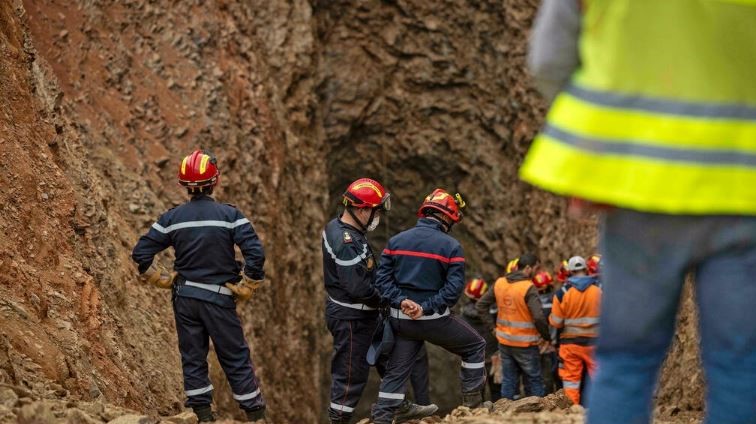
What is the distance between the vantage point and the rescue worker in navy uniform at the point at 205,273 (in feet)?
25.3

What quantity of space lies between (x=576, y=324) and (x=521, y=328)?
3.64ft

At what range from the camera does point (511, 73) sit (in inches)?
758

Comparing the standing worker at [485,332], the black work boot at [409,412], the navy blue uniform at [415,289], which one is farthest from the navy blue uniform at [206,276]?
the standing worker at [485,332]

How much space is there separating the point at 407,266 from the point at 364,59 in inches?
496

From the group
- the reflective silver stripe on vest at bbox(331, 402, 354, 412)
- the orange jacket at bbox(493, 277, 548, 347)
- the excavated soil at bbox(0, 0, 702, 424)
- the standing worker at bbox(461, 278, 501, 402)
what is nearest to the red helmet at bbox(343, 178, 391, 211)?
the reflective silver stripe on vest at bbox(331, 402, 354, 412)

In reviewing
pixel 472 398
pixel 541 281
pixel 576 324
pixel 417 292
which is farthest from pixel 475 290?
pixel 417 292

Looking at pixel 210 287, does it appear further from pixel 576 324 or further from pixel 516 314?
pixel 516 314

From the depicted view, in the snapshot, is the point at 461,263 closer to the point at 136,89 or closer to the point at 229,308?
the point at 229,308

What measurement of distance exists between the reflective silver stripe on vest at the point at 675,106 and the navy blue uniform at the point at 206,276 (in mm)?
5056

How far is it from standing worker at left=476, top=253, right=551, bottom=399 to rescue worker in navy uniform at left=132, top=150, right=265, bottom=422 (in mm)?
4865

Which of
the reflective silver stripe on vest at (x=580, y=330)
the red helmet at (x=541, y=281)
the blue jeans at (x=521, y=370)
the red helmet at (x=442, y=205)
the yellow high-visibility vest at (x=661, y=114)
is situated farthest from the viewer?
the red helmet at (x=541, y=281)

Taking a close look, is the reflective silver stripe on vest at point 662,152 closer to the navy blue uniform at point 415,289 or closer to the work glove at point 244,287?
the work glove at point 244,287

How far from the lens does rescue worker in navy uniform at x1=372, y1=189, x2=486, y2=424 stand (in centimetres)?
830

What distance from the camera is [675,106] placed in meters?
2.93
